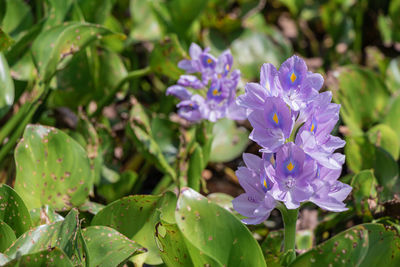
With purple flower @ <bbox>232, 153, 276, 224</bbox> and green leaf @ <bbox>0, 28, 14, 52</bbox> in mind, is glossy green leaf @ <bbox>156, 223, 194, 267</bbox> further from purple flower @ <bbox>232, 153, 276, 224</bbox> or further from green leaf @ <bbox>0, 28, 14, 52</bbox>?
green leaf @ <bbox>0, 28, 14, 52</bbox>

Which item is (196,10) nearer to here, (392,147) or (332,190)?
(392,147)

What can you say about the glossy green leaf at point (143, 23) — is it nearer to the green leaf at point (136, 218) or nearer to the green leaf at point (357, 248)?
the green leaf at point (136, 218)

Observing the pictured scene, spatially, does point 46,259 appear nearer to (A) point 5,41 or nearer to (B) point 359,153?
(A) point 5,41

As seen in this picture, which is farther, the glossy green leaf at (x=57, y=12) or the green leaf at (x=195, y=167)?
the glossy green leaf at (x=57, y=12)

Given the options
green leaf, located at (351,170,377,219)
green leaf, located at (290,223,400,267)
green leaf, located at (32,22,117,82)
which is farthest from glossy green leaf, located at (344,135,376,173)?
green leaf, located at (32,22,117,82)

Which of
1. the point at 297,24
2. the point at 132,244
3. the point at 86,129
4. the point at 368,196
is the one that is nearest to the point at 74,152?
the point at 86,129

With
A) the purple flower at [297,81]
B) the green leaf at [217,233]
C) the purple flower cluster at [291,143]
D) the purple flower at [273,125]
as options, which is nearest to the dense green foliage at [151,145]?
Result: the green leaf at [217,233]
